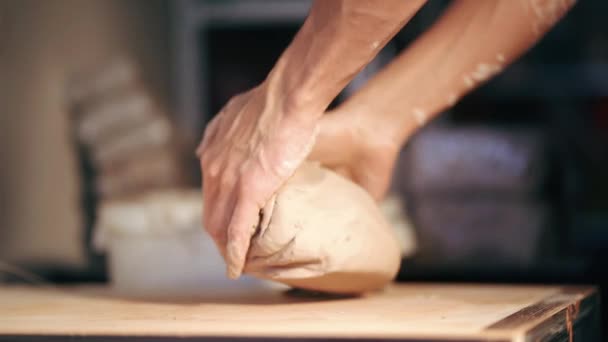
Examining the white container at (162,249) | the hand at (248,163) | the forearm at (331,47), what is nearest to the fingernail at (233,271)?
the hand at (248,163)

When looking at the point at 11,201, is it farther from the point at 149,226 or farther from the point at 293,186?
the point at 293,186

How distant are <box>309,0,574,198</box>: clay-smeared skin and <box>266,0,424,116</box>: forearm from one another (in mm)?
125

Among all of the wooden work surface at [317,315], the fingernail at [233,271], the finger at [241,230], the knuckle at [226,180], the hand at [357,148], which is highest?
the hand at [357,148]

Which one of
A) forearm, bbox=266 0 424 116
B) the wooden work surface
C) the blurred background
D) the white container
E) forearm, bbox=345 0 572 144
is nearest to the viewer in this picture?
the wooden work surface

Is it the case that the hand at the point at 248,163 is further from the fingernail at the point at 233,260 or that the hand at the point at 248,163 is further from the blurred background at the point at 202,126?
the blurred background at the point at 202,126

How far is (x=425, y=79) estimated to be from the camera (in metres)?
1.18

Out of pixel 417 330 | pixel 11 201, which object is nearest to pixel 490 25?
pixel 417 330

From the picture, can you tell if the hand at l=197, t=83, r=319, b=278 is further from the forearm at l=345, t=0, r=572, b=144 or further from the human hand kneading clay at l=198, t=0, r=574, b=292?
the forearm at l=345, t=0, r=572, b=144

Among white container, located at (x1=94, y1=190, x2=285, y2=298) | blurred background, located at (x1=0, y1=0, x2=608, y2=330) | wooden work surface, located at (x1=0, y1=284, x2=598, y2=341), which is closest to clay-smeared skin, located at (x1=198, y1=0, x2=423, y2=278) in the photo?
wooden work surface, located at (x1=0, y1=284, x2=598, y2=341)

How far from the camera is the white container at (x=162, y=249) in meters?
1.53

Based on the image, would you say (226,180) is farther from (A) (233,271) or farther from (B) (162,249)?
(B) (162,249)

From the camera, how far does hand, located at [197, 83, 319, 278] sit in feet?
3.28

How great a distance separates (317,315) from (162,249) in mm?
708

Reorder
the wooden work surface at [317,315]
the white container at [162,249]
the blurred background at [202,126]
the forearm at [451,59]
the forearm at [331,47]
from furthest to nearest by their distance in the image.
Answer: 1. the blurred background at [202,126]
2. the white container at [162,249]
3. the forearm at [451,59]
4. the forearm at [331,47]
5. the wooden work surface at [317,315]
